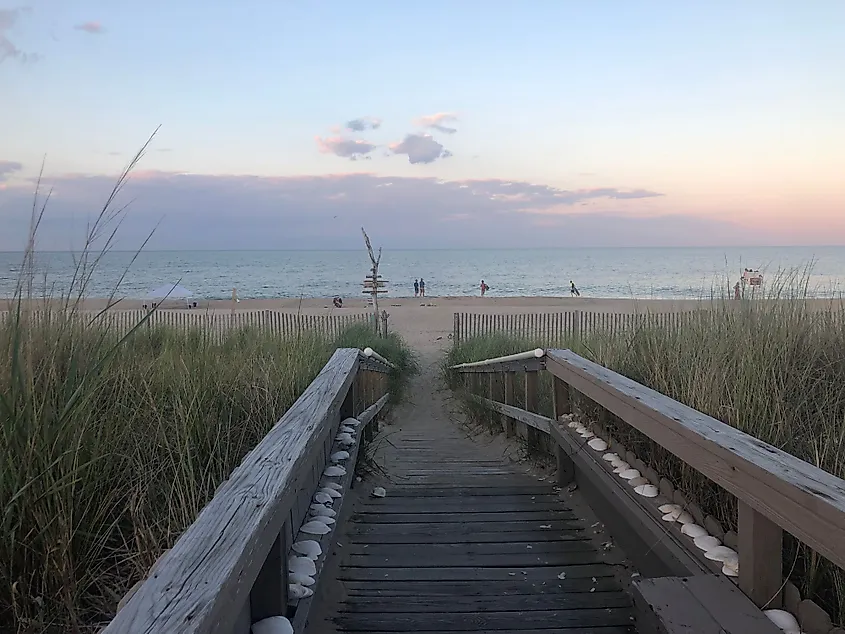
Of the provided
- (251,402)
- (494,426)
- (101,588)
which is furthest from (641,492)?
(494,426)

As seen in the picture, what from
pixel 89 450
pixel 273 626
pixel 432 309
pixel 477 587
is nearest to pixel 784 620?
pixel 477 587

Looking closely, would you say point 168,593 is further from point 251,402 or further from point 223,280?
point 223,280

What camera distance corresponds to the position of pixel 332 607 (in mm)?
2424

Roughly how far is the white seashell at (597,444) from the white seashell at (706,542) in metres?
1.21

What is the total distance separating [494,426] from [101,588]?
602 centimetres

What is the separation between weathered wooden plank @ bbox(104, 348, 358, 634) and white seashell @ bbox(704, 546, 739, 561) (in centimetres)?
141

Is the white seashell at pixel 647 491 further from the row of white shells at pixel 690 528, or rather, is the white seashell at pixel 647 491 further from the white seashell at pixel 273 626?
the white seashell at pixel 273 626

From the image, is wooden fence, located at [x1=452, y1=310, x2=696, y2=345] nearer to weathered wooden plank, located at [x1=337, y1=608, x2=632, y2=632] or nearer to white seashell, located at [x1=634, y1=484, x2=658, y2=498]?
white seashell, located at [x1=634, y1=484, x2=658, y2=498]

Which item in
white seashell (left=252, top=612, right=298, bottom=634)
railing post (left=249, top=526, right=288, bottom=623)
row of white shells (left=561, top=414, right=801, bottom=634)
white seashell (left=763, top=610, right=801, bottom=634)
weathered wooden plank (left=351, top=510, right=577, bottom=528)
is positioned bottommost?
weathered wooden plank (left=351, top=510, right=577, bottom=528)

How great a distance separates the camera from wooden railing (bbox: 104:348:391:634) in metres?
1.07

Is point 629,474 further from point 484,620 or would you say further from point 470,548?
point 484,620

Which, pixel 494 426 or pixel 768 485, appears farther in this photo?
pixel 494 426

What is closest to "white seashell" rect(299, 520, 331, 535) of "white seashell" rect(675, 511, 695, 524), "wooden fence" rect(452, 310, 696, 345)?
"white seashell" rect(675, 511, 695, 524)

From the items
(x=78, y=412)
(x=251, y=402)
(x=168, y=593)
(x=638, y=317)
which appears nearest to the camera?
(x=168, y=593)
